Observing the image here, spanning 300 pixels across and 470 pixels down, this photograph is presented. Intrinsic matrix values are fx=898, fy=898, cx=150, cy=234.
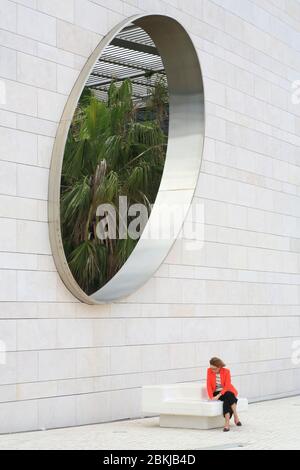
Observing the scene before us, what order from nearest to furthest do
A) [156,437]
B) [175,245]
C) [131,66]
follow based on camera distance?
1. [156,437]
2. [175,245]
3. [131,66]

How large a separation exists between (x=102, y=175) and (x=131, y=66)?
4629mm

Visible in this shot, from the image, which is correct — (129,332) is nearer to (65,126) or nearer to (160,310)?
(160,310)

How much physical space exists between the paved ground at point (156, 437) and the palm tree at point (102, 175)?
5.74m

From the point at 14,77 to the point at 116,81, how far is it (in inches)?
416

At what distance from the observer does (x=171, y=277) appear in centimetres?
1298

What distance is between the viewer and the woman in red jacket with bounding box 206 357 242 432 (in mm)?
10664

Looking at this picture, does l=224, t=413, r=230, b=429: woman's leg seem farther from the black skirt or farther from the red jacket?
the red jacket

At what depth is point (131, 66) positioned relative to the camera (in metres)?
20.2

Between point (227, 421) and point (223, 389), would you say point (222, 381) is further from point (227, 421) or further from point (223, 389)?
point (227, 421)

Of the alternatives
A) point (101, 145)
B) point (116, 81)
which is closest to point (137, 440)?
point (101, 145)

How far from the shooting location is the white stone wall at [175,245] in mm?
10406

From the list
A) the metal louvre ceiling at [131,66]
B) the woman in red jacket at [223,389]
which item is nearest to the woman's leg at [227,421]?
the woman in red jacket at [223,389]

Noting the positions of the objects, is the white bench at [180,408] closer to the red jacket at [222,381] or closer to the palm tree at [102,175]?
the red jacket at [222,381]

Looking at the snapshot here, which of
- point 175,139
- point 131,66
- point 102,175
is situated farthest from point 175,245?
point 131,66
